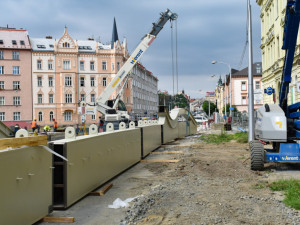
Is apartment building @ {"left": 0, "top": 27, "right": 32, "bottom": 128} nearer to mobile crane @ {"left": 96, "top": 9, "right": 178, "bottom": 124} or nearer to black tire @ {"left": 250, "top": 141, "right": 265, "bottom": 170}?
mobile crane @ {"left": 96, "top": 9, "right": 178, "bottom": 124}

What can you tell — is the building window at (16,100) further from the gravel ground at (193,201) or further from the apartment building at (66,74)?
the gravel ground at (193,201)

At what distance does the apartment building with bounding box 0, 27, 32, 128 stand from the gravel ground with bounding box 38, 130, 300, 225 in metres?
Answer: 58.9

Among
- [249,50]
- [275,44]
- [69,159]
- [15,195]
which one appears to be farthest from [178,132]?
[15,195]

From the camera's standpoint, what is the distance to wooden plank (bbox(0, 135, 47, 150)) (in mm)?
4517

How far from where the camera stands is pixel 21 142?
479cm

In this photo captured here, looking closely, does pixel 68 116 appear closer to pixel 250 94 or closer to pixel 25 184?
pixel 250 94

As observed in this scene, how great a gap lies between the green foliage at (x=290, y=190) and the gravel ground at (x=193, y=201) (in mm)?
154

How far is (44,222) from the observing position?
5.38 metres

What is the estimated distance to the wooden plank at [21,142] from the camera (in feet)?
14.8

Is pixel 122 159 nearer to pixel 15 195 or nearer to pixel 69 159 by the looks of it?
pixel 69 159

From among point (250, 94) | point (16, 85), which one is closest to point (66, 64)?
point (16, 85)

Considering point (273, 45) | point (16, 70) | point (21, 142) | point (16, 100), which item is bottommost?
point (21, 142)

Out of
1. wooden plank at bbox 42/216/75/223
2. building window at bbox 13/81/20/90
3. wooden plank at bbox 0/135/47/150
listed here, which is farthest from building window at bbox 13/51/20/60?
wooden plank at bbox 42/216/75/223

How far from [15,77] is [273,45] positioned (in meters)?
48.7
